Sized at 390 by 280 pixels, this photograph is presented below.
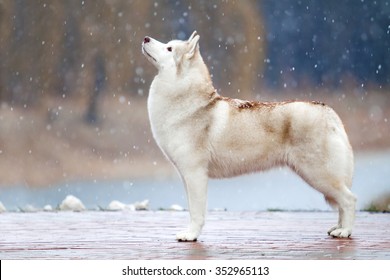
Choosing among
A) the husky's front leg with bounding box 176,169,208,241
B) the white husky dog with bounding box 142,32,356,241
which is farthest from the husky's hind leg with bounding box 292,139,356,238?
the husky's front leg with bounding box 176,169,208,241

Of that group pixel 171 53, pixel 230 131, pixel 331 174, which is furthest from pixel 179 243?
pixel 171 53

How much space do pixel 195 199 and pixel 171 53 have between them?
0.80 metres

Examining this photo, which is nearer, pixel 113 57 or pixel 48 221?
pixel 48 221

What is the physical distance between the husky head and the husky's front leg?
1.88 ft

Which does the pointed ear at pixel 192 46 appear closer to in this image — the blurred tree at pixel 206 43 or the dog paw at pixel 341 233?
the dog paw at pixel 341 233

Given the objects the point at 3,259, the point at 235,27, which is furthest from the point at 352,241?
the point at 235,27

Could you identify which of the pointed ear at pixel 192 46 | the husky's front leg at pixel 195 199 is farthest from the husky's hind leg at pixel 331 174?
the pointed ear at pixel 192 46

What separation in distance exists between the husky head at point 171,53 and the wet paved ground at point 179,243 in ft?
3.12

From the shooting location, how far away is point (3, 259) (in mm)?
3387

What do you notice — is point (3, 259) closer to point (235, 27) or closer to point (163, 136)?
point (163, 136)

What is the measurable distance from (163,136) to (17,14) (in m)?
3.14

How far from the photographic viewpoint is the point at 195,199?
3.96 meters

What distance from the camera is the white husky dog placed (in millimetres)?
4039
